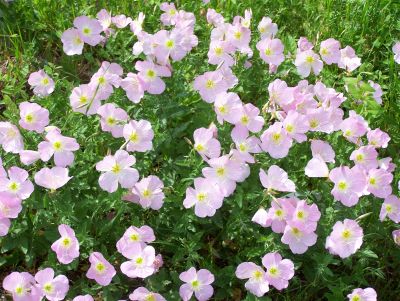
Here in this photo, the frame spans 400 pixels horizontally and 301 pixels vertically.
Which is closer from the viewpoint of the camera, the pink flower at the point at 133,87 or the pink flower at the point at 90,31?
the pink flower at the point at 133,87

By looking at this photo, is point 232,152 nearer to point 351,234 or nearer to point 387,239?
point 351,234

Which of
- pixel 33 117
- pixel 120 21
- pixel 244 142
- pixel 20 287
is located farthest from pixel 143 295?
pixel 120 21

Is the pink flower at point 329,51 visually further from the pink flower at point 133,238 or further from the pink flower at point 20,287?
the pink flower at point 20,287

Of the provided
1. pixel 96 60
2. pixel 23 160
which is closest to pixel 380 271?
pixel 23 160

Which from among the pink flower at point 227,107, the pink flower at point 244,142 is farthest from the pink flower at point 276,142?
the pink flower at point 227,107

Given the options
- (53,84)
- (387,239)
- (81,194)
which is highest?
(53,84)

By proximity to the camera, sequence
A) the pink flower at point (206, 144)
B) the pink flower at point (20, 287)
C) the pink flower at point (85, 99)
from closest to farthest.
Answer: the pink flower at point (20, 287) < the pink flower at point (206, 144) < the pink flower at point (85, 99)
